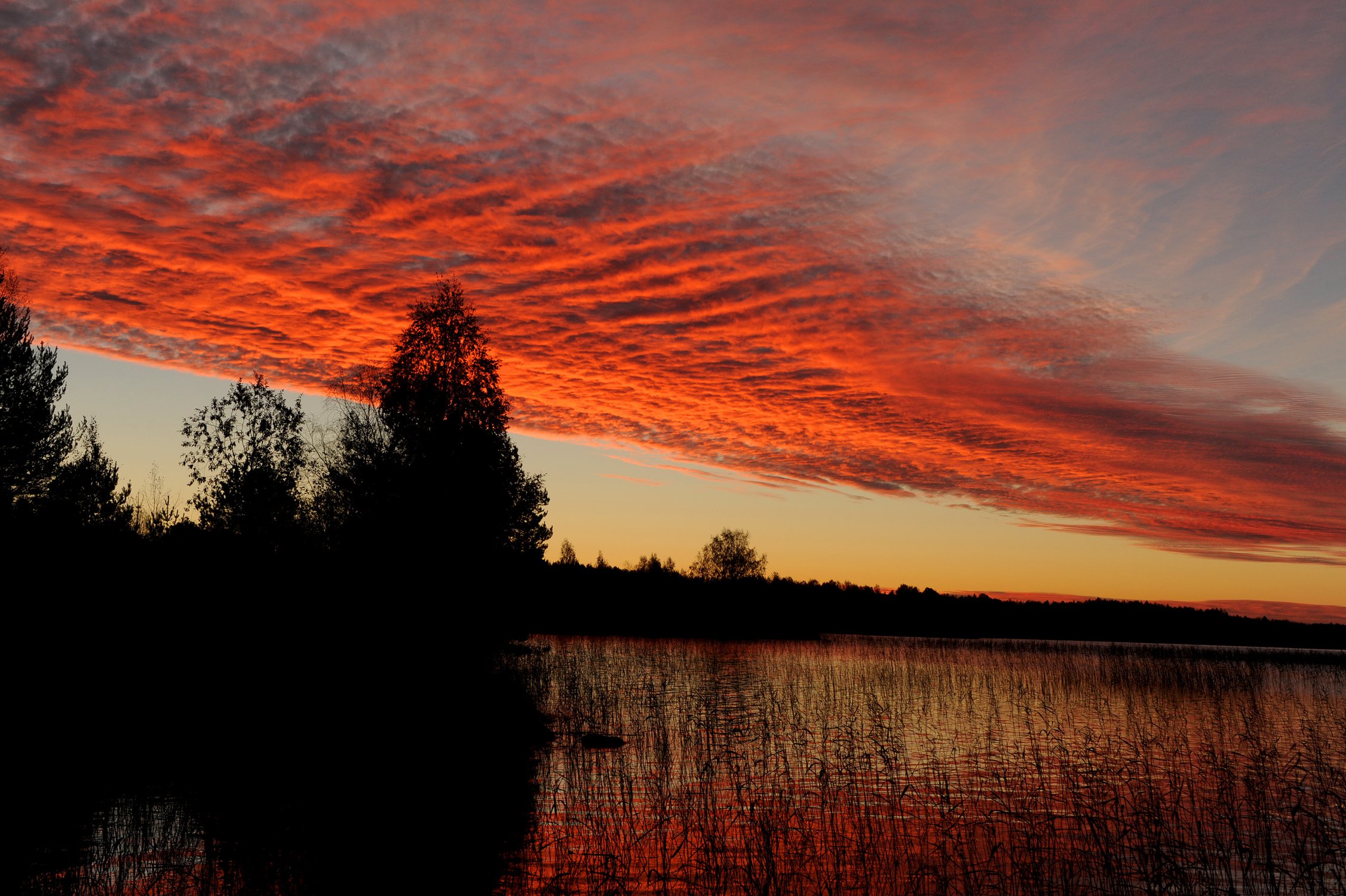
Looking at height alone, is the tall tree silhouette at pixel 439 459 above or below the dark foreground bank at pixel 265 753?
above

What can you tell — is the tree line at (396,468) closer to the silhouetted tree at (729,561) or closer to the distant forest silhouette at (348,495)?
the distant forest silhouette at (348,495)

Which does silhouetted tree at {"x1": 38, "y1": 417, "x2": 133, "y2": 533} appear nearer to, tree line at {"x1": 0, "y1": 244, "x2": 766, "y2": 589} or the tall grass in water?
tree line at {"x1": 0, "y1": 244, "x2": 766, "y2": 589}

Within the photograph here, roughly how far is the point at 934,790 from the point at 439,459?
1049 inches

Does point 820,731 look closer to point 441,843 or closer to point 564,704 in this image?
point 564,704

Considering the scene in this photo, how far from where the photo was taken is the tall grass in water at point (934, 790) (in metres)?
13.5

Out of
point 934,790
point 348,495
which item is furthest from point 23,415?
point 934,790

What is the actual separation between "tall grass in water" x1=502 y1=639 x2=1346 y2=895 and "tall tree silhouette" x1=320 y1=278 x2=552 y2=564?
25.7 feet

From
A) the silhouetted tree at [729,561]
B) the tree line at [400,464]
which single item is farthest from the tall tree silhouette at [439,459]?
the silhouetted tree at [729,561]

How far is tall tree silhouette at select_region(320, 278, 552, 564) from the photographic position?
37.5 metres

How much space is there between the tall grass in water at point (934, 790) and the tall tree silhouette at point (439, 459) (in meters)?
7.84

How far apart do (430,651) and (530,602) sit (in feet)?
19.1

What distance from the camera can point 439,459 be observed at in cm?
3834

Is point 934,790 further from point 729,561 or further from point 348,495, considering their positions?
point 729,561

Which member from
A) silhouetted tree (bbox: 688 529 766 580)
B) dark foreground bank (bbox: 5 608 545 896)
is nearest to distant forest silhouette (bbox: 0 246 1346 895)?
dark foreground bank (bbox: 5 608 545 896)
